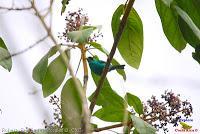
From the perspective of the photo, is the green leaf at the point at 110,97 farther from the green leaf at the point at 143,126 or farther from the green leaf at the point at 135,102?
the green leaf at the point at 143,126

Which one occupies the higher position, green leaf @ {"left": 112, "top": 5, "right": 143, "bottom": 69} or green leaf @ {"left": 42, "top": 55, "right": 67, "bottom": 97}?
green leaf @ {"left": 112, "top": 5, "right": 143, "bottom": 69}

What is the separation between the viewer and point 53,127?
920 mm

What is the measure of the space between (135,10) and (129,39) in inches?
3.0

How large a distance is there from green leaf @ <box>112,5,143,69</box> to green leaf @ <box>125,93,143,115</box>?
0.28ft

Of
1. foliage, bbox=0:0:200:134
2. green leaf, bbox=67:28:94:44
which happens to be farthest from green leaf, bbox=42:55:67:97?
green leaf, bbox=67:28:94:44

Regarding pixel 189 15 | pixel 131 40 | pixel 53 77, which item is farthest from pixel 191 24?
pixel 53 77

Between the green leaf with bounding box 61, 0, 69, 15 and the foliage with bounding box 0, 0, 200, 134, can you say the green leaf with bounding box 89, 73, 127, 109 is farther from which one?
the green leaf with bounding box 61, 0, 69, 15

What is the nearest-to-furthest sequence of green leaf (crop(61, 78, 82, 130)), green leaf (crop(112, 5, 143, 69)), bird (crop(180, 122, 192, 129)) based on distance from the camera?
1. green leaf (crop(61, 78, 82, 130))
2. bird (crop(180, 122, 192, 129))
3. green leaf (crop(112, 5, 143, 69))

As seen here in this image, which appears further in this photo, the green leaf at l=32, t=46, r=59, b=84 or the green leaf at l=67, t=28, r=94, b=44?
the green leaf at l=32, t=46, r=59, b=84

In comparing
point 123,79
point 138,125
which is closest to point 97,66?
point 123,79

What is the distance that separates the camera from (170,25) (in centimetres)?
114

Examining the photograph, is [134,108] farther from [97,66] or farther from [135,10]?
[135,10]

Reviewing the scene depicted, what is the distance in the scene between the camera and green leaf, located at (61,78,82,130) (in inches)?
35.8

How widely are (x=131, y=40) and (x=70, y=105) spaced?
0.84 feet
